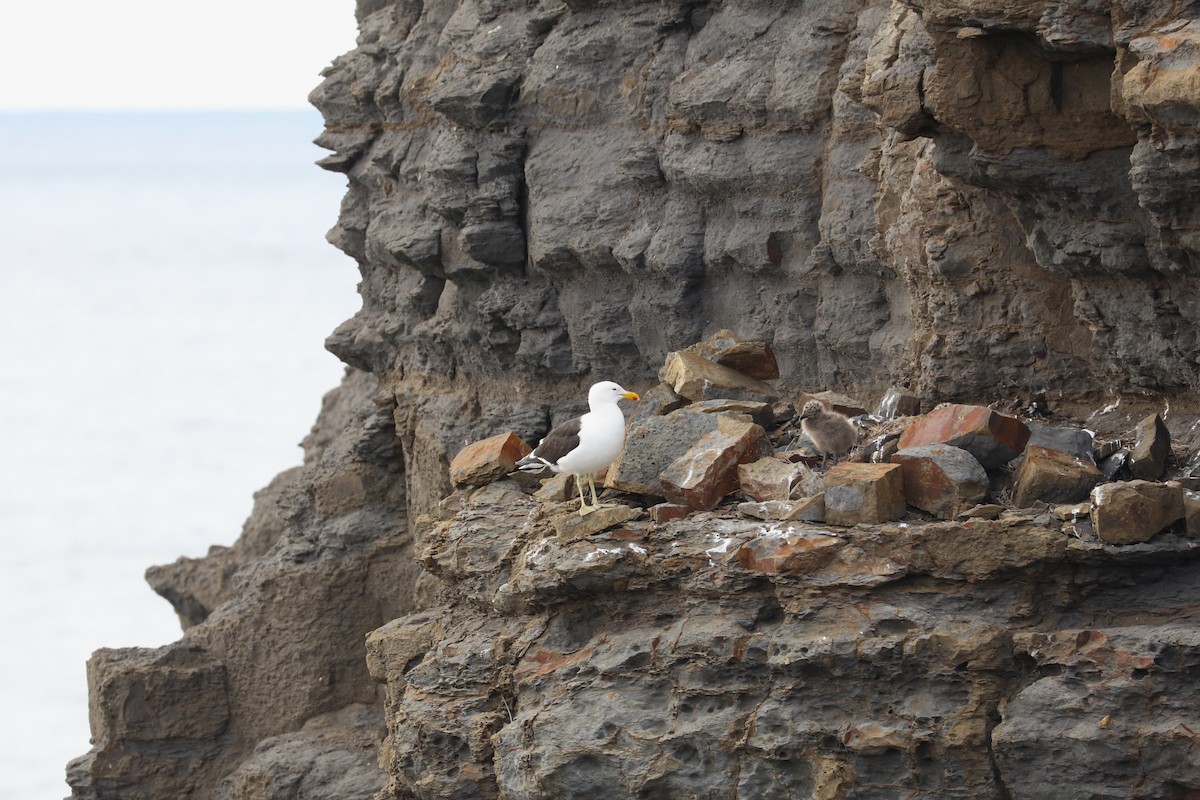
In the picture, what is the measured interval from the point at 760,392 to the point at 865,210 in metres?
2.36

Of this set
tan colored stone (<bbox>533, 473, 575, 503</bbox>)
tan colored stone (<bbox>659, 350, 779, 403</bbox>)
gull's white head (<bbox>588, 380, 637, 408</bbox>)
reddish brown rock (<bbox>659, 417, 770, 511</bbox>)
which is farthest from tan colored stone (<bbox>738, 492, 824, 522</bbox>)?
tan colored stone (<bbox>659, 350, 779, 403</bbox>)

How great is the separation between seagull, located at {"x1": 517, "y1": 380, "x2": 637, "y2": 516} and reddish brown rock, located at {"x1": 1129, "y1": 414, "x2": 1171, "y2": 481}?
9.21ft

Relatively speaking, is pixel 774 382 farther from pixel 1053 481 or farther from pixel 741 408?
pixel 1053 481

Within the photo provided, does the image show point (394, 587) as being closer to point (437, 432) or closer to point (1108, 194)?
point (437, 432)

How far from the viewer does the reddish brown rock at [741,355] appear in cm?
1089

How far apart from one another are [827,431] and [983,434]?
1.19 m

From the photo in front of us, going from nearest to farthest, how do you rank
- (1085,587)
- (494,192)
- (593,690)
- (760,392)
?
(1085,587), (593,690), (760,392), (494,192)

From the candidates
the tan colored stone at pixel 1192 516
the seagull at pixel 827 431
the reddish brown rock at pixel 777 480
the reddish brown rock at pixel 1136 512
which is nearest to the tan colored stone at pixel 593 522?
the reddish brown rock at pixel 777 480

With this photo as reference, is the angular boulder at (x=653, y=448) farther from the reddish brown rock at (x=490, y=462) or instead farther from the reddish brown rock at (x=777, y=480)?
the reddish brown rock at (x=490, y=462)

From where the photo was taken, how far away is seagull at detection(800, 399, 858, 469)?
8.82m

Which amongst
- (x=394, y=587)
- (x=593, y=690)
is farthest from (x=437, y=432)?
(x=593, y=690)

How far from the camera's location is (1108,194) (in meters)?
8.60

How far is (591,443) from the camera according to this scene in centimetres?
871

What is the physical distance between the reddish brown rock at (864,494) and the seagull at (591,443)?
4.75 ft
